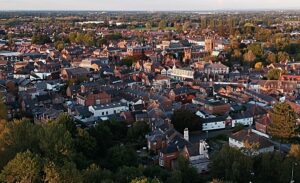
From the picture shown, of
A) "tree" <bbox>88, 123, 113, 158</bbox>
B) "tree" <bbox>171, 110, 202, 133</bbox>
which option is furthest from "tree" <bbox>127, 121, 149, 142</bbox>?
"tree" <bbox>171, 110, 202, 133</bbox>

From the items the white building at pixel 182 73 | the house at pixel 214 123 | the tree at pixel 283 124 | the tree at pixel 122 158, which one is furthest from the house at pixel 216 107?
the white building at pixel 182 73

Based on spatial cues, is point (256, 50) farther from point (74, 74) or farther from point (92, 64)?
point (74, 74)

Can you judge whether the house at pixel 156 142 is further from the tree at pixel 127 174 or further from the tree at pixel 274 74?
the tree at pixel 274 74

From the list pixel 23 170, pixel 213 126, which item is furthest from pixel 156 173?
pixel 213 126

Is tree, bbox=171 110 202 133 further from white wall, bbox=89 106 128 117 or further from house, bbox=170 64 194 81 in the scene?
house, bbox=170 64 194 81

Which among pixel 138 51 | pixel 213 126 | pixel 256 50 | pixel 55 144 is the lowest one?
pixel 213 126

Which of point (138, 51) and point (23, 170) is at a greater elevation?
point (23, 170)

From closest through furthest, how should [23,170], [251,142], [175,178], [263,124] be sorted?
[23,170], [175,178], [251,142], [263,124]

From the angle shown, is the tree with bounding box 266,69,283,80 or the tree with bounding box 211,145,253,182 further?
the tree with bounding box 266,69,283,80
